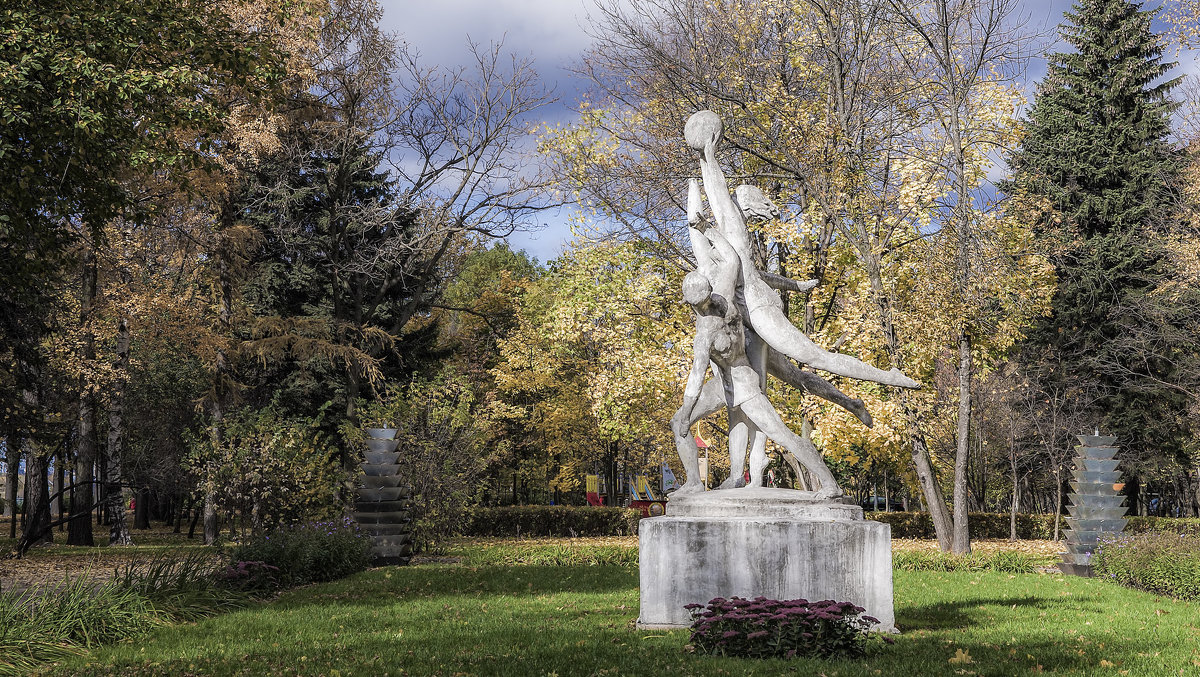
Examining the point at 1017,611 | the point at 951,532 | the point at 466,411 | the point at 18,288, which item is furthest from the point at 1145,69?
the point at 18,288

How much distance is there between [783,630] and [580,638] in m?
1.77

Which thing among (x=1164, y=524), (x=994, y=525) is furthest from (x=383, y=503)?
(x=994, y=525)

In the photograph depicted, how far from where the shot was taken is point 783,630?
673 cm

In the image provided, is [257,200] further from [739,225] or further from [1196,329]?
[1196,329]

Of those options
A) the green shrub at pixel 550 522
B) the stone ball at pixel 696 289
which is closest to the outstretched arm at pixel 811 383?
the stone ball at pixel 696 289

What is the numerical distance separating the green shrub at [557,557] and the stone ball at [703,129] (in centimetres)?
852

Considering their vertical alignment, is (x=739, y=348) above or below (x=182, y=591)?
above

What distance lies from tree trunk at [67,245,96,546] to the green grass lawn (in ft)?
40.7

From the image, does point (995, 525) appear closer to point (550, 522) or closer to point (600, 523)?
point (600, 523)

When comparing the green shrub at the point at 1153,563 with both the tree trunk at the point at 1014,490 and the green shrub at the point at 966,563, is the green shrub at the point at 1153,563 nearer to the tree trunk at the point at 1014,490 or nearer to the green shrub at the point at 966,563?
the green shrub at the point at 966,563

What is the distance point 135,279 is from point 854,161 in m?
16.5

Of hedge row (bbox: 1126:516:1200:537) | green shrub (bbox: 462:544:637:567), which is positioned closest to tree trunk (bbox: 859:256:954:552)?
green shrub (bbox: 462:544:637:567)

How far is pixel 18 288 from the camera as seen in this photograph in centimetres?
1141

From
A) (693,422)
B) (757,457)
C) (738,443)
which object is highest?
(693,422)
